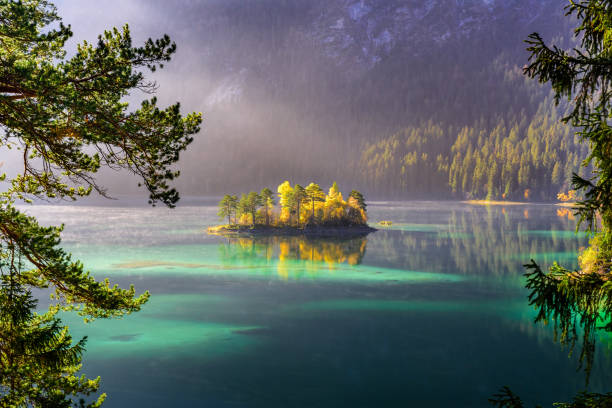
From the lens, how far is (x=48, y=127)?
360 inches

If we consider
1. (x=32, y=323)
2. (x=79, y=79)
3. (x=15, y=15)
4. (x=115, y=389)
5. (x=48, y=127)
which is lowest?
(x=115, y=389)

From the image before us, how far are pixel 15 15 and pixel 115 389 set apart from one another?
20.1 m

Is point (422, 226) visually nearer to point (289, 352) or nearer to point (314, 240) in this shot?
point (314, 240)

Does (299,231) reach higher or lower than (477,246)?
higher

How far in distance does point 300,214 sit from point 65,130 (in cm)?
8866

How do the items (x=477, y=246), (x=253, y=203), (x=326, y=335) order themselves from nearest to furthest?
(x=326, y=335), (x=477, y=246), (x=253, y=203)

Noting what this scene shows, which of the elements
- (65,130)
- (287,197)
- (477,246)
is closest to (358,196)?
(287,197)

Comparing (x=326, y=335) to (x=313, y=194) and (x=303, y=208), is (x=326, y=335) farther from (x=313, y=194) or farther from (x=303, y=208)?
(x=303, y=208)

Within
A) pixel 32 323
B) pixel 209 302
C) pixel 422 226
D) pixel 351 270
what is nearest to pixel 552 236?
pixel 422 226

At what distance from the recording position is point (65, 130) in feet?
30.5

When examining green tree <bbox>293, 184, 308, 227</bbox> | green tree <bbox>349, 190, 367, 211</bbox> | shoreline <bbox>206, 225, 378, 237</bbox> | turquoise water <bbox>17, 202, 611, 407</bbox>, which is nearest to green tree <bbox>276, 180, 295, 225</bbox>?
green tree <bbox>293, 184, 308, 227</bbox>

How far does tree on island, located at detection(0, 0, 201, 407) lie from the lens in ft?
28.5

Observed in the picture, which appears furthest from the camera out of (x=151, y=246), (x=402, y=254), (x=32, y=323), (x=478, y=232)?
(x=478, y=232)

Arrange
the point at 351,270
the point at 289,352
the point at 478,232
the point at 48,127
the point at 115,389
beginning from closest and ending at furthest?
the point at 48,127 → the point at 115,389 → the point at 289,352 → the point at 351,270 → the point at 478,232
